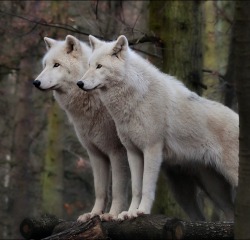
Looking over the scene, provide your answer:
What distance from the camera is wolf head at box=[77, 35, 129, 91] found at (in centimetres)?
902

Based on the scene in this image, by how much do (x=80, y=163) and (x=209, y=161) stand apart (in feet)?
31.9

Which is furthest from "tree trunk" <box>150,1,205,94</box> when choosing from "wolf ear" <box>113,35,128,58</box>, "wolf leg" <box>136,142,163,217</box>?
"wolf leg" <box>136,142,163,217</box>

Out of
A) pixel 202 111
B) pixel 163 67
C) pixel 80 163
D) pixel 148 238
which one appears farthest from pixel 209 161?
pixel 80 163

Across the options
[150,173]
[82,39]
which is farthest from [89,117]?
[82,39]

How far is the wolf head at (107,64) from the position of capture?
9016mm

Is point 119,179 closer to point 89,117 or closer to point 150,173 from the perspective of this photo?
point 150,173

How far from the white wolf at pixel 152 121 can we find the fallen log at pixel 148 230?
0.72ft

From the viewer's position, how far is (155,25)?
1286 centimetres

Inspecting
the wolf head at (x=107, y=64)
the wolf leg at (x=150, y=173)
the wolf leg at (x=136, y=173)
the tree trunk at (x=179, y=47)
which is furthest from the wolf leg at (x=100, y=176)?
the tree trunk at (x=179, y=47)

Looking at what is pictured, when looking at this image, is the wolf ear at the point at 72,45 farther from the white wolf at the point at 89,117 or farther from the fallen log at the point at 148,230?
the fallen log at the point at 148,230

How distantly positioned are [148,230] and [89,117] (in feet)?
6.86

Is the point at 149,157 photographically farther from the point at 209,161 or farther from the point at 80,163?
the point at 80,163

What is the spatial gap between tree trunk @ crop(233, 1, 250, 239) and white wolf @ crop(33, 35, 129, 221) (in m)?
3.33

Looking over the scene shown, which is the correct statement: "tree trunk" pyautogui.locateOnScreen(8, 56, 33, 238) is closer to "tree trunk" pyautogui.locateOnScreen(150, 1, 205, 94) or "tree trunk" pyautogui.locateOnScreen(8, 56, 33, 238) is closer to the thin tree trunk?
the thin tree trunk
